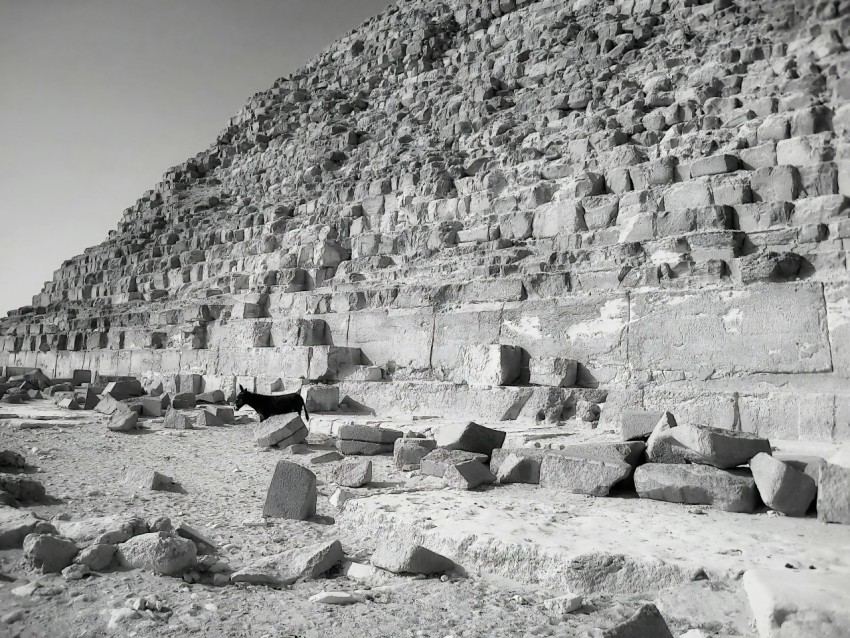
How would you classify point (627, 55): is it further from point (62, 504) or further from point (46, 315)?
point (46, 315)

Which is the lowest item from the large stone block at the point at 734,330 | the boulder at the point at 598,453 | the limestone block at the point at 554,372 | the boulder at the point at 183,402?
the boulder at the point at 183,402

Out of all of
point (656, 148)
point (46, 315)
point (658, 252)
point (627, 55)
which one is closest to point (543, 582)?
point (658, 252)

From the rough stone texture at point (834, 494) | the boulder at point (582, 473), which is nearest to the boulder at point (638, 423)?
the boulder at point (582, 473)

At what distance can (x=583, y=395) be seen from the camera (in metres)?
6.85

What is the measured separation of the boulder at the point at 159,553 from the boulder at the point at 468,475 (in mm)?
2056

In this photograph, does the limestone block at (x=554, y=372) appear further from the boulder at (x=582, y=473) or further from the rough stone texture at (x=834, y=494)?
the rough stone texture at (x=834, y=494)

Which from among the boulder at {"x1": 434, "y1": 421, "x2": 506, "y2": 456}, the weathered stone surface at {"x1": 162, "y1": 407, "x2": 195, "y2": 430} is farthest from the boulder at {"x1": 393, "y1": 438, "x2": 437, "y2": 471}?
the weathered stone surface at {"x1": 162, "y1": 407, "x2": 195, "y2": 430}

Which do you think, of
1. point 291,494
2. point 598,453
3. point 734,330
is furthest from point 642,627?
point 734,330

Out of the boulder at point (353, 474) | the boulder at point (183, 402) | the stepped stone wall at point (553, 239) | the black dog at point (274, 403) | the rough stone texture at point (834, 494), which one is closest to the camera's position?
the rough stone texture at point (834, 494)

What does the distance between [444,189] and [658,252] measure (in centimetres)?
428

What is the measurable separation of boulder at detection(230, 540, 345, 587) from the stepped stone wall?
410 cm

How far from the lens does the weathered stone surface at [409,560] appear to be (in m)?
2.88

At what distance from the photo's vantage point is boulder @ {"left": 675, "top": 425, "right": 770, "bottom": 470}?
12.6 feet

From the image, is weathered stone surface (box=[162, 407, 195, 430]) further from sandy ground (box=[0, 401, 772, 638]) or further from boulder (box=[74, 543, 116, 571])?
boulder (box=[74, 543, 116, 571])
